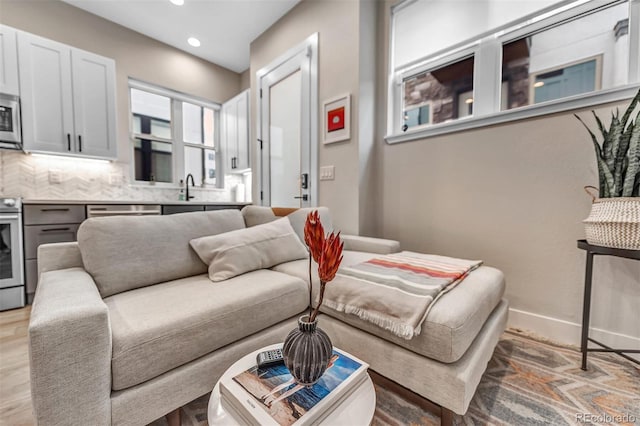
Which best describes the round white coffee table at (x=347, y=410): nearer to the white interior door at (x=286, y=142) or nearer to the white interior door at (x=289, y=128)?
the white interior door at (x=289, y=128)

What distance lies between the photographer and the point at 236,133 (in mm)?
3986

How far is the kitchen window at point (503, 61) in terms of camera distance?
59.1 inches

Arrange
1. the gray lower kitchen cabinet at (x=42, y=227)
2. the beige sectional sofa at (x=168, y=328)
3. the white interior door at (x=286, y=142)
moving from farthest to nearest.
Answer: the white interior door at (x=286, y=142) → the gray lower kitchen cabinet at (x=42, y=227) → the beige sectional sofa at (x=168, y=328)

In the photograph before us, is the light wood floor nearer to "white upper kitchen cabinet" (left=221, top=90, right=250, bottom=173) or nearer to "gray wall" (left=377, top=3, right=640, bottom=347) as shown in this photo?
"gray wall" (left=377, top=3, right=640, bottom=347)

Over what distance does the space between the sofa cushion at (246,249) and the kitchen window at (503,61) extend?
143cm

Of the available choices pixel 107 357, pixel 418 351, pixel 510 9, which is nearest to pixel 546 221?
pixel 418 351

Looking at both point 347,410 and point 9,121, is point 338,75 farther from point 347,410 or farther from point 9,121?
point 9,121

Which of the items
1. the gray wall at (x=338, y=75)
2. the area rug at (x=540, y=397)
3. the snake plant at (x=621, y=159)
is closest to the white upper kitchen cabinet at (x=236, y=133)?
the gray wall at (x=338, y=75)

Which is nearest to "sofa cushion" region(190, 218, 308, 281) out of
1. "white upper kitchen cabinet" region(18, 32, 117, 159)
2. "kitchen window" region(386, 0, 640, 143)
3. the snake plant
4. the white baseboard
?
"kitchen window" region(386, 0, 640, 143)

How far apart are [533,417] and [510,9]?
2.43m

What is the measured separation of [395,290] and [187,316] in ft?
2.74

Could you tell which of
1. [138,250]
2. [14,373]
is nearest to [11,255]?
[14,373]

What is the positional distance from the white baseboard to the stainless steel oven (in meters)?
3.83

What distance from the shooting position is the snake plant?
3.90ft
